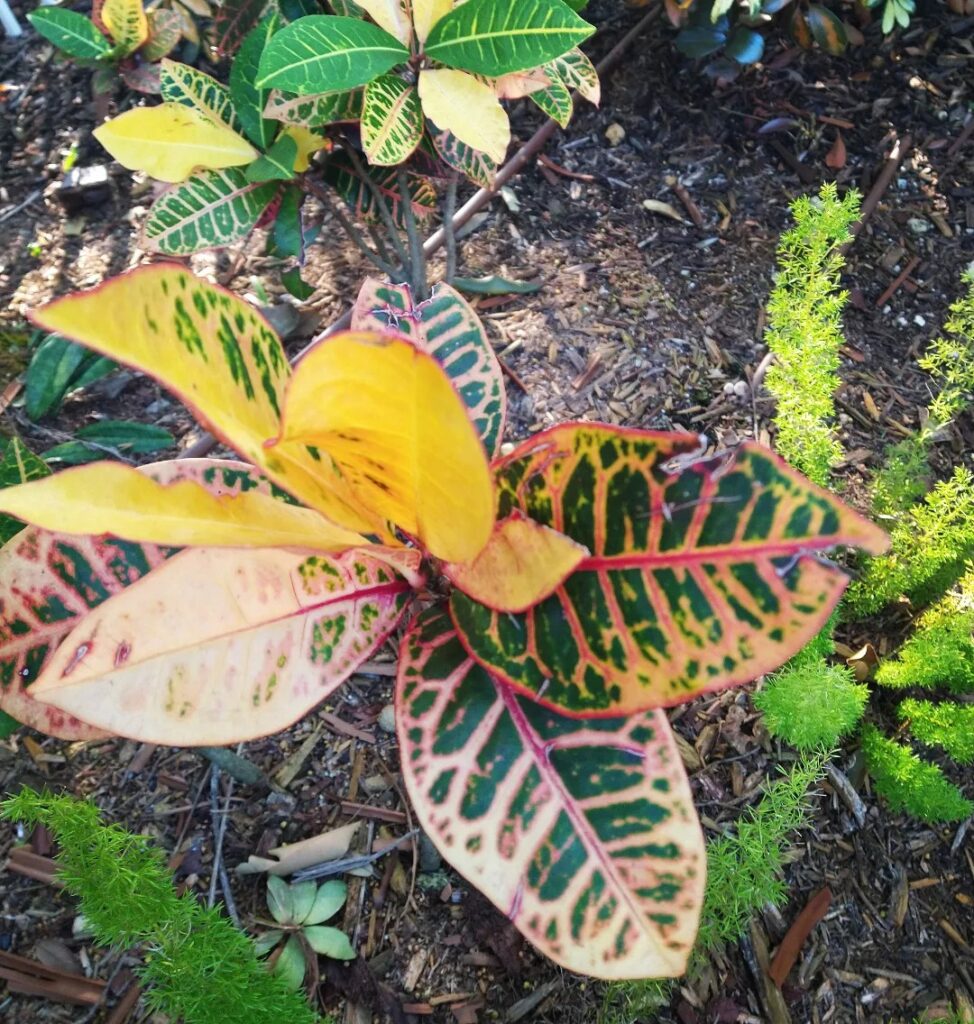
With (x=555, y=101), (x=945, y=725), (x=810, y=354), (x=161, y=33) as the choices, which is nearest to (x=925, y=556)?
(x=945, y=725)

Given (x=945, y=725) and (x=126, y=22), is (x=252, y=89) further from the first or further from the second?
(x=945, y=725)

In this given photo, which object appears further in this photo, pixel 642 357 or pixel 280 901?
pixel 642 357

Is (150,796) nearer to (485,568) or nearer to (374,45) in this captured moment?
(485,568)

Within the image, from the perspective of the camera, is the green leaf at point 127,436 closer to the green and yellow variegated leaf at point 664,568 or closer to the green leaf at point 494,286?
the green leaf at point 494,286

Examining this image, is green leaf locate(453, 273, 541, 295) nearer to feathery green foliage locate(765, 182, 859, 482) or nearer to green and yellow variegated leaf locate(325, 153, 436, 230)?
green and yellow variegated leaf locate(325, 153, 436, 230)

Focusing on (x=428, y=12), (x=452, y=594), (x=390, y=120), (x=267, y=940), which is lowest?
(x=267, y=940)

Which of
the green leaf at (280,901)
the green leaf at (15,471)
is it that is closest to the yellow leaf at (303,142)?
the green leaf at (15,471)
